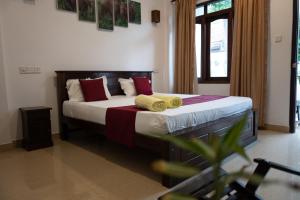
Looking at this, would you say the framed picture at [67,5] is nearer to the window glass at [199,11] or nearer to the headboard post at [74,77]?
the headboard post at [74,77]

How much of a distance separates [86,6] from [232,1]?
8.83ft

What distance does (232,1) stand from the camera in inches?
164

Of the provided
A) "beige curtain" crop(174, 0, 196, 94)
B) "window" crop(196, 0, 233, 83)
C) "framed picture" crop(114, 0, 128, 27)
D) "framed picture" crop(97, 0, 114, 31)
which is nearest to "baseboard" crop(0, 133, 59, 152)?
"framed picture" crop(97, 0, 114, 31)

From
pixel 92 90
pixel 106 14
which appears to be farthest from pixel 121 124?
pixel 106 14

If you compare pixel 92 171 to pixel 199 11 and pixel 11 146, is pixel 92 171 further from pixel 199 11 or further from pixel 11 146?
pixel 199 11

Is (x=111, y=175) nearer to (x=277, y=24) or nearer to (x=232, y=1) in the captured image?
(x=277, y=24)

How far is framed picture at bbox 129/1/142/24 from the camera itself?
437 centimetres

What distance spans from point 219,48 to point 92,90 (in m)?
2.76

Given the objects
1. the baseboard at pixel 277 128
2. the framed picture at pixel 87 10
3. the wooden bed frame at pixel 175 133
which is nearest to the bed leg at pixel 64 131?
the wooden bed frame at pixel 175 133

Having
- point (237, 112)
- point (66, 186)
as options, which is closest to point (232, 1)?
point (237, 112)

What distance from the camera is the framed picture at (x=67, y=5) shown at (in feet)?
11.3

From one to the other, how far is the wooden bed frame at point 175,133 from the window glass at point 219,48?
137 centimetres

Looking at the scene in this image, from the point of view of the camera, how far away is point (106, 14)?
3979mm

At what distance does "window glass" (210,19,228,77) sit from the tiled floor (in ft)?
5.92
